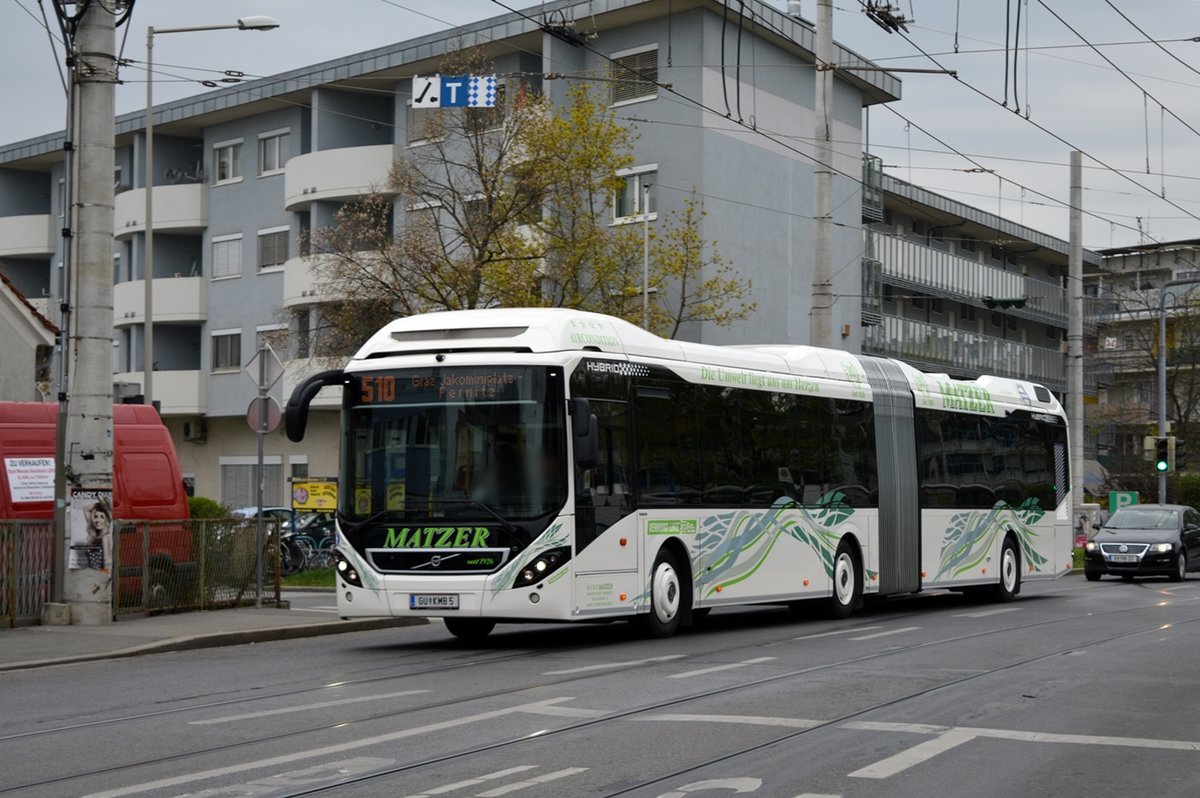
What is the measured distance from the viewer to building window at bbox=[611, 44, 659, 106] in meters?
42.7

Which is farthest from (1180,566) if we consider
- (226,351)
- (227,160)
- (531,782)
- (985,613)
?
(227,160)

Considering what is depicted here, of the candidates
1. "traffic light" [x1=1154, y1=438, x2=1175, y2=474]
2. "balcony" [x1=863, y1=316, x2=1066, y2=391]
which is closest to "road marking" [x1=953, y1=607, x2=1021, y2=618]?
"traffic light" [x1=1154, y1=438, x2=1175, y2=474]

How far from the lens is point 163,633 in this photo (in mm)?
17141

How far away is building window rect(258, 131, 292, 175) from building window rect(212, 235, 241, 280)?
8.10 feet

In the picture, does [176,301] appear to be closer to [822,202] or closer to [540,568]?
[822,202]

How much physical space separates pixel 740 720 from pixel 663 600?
6832 millimetres

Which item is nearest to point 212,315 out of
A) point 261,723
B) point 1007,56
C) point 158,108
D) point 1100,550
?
point 158,108

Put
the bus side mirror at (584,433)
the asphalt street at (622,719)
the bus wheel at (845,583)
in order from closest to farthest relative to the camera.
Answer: the asphalt street at (622,719), the bus side mirror at (584,433), the bus wheel at (845,583)

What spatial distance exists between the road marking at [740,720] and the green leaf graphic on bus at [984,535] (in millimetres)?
13592

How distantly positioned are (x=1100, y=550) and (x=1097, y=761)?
1046 inches

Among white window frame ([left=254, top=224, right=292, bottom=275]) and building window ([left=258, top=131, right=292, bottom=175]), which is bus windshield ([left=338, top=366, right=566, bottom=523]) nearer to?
white window frame ([left=254, top=224, right=292, bottom=275])

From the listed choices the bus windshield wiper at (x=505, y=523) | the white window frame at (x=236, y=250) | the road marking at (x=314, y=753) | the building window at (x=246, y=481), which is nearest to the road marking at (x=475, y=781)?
the road marking at (x=314, y=753)

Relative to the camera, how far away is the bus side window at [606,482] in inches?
629

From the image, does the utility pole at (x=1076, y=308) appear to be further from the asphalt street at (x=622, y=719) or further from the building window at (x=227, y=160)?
the building window at (x=227, y=160)
